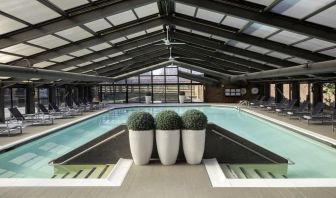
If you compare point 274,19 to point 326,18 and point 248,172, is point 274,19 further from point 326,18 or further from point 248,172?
point 248,172

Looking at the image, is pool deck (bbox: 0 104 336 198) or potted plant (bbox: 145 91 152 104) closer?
pool deck (bbox: 0 104 336 198)

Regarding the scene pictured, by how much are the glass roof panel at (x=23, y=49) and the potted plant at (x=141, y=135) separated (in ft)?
25.6

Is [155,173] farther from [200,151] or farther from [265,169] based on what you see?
[265,169]

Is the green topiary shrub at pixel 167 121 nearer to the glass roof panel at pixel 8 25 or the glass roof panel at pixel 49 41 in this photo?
the glass roof panel at pixel 8 25

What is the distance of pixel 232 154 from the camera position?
5594mm

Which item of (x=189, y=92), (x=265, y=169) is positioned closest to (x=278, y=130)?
(x=265, y=169)

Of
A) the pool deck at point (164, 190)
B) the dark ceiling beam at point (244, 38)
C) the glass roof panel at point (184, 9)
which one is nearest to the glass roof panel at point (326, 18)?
the dark ceiling beam at point (244, 38)

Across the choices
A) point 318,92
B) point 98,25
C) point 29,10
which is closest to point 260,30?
point 98,25

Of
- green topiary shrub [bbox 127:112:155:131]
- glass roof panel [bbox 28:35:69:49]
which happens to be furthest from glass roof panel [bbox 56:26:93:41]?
green topiary shrub [bbox 127:112:155:131]

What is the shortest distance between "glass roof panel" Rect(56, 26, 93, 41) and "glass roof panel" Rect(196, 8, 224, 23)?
13.9ft

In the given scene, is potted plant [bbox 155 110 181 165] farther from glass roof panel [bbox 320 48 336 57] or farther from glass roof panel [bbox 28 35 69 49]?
glass roof panel [bbox 320 48 336 57]

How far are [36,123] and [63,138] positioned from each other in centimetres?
257

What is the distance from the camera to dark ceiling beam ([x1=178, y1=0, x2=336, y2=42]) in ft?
29.4

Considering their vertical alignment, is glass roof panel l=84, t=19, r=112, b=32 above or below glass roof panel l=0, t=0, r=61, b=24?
above
